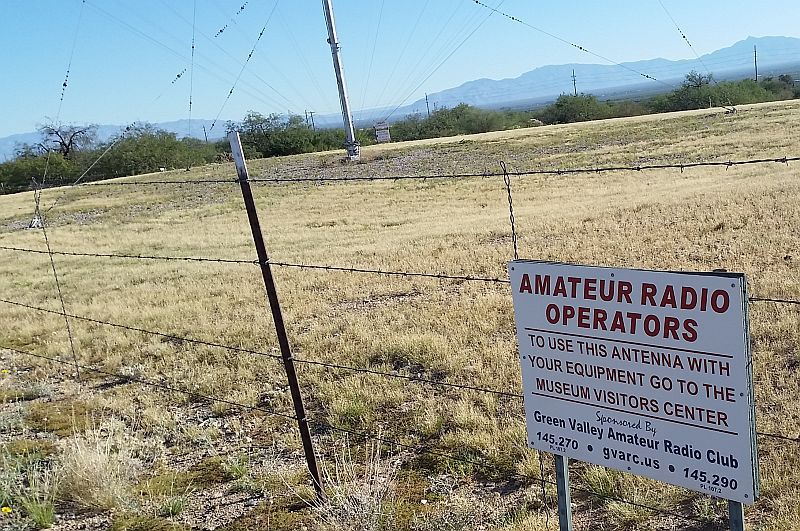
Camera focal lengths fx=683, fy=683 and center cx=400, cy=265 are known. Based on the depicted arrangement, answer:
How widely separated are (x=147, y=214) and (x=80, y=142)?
186ft

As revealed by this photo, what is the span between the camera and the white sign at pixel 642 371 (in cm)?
256

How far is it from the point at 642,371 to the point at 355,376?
15.2ft

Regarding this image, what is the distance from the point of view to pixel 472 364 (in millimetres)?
7078

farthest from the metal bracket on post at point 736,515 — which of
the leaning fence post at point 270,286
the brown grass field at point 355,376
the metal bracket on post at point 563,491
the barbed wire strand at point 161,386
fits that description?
the barbed wire strand at point 161,386

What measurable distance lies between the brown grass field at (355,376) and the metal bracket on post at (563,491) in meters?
0.83

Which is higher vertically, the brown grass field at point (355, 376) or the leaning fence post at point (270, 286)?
the leaning fence post at point (270, 286)

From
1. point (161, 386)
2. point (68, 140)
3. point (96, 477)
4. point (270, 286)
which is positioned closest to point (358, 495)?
point (270, 286)

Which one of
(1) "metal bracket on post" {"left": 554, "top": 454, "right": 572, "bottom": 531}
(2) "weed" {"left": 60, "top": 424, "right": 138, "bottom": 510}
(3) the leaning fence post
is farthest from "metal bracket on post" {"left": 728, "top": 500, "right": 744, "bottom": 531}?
(2) "weed" {"left": 60, "top": 424, "right": 138, "bottom": 510}

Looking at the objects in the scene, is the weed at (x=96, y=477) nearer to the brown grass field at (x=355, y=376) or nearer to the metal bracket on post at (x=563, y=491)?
the brown grass field at (x=355, y=376)

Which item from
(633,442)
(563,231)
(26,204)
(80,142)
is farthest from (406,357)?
(80,142)

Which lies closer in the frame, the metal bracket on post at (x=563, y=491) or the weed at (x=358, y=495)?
the metal bracket on post at (x=563, y=491)

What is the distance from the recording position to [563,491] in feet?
10.8

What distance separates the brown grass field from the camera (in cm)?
464

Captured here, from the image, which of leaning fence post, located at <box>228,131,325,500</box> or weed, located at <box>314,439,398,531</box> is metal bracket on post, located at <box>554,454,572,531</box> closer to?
weed, located at <box>314,439,398,531</box>
